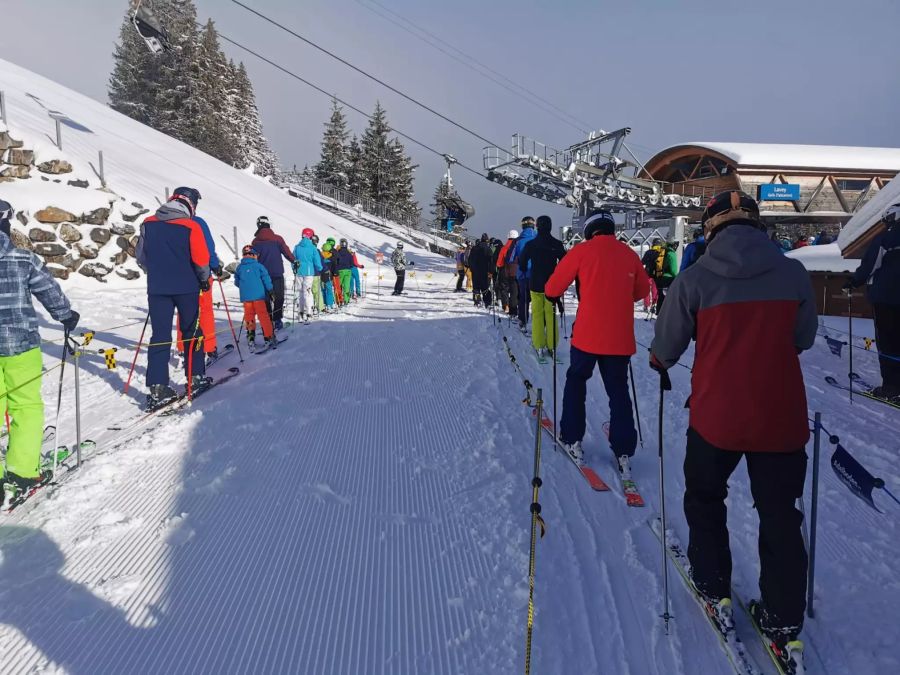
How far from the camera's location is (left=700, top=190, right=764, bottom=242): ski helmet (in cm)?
221

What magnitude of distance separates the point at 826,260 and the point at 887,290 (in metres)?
8.77

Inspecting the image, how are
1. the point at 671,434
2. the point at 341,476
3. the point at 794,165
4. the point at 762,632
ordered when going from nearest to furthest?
the point at 762,632
the point at 341,476
the point at 671,434
the point at 794,165

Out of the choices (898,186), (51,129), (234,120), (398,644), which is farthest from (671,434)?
(234,120)

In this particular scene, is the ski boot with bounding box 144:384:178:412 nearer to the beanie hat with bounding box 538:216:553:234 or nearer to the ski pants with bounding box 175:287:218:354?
the ski pants with bounding box 175:287:218:354

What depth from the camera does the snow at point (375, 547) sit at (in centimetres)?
225

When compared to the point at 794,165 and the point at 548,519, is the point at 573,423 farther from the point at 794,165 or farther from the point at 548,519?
the point at 794,165

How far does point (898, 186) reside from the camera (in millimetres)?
11609

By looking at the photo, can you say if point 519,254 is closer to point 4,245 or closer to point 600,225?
point 600,225

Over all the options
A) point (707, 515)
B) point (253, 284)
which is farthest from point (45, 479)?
point (253, 284)

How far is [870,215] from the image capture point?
12.1 metres

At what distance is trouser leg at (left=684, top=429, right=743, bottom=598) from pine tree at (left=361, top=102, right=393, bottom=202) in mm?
50454

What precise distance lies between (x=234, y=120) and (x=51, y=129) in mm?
32227

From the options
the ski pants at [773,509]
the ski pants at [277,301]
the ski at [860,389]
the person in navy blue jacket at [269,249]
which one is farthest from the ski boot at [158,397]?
the ski at [860,389]

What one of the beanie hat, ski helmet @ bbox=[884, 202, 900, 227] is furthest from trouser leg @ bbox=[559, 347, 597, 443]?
ski helmet @ bbox=[884, 202, 900, 227]
